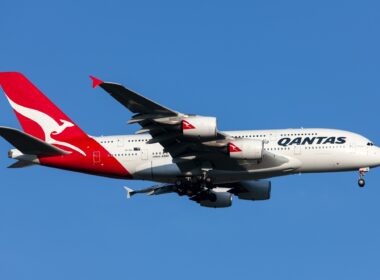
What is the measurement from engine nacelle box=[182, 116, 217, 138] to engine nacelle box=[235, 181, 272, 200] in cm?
1123

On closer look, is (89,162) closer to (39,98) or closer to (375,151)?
(39,98)

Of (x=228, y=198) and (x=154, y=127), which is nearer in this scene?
(x=154, y=127)

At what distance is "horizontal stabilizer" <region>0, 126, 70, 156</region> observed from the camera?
180 ft

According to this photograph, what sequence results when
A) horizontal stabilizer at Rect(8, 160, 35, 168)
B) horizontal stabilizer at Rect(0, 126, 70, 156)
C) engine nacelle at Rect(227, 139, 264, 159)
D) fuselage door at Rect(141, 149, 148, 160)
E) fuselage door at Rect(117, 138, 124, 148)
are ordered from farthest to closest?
1. fuselage door at Rect(117, 138, 124, 148)
2. fuselage door at Rect(141, 149, 148, 160)
3. horizontal stabilizer at Rect(8, 160, 35, 168)
4. engine nacelle at Rect(227, 139, 264, 159)
5. horizontal stabilizer at Rect(0, 126, 70, 156)

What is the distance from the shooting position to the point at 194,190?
60062 mm

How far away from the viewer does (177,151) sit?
2253 inches

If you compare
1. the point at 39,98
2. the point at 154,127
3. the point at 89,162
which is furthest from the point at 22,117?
the point at 154,127

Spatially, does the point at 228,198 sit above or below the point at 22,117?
below

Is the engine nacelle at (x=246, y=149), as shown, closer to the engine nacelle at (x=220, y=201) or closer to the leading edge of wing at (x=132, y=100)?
the leading edge of wing at (x=132, y=100)

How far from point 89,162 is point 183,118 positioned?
8.74 metres

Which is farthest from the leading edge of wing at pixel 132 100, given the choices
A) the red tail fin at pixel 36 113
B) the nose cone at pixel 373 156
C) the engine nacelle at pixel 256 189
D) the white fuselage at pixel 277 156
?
the nose cone at pixel 373 156

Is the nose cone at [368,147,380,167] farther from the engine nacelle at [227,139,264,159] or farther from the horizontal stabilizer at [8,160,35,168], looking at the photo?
the horizontal stabilizer at [8,160,35,168]

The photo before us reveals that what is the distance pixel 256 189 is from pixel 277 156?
6551mm

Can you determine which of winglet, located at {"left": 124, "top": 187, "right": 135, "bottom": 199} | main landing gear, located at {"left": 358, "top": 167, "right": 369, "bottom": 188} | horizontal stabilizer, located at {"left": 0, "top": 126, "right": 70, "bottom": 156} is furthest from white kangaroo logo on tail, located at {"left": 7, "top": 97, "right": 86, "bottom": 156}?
main landing gear, located at {"left": 358, "top": 167, "right": 369, "bottom": 188}
